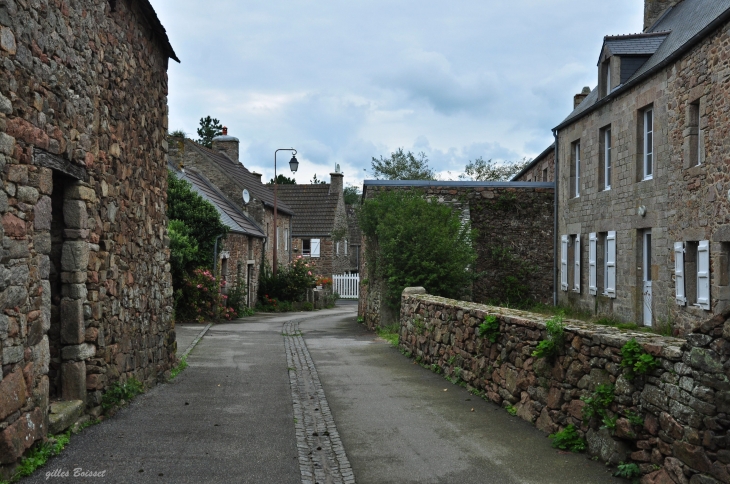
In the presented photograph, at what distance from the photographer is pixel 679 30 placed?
16953mm

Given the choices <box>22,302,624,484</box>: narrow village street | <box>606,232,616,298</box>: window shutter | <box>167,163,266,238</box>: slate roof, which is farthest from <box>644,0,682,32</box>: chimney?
<box>167,163,266,238</box>: slate roof

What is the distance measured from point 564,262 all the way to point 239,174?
19.8 m

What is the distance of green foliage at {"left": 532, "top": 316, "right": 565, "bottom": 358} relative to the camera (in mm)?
7051

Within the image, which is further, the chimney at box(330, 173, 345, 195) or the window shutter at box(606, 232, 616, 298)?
the chimney at box(330, 173, 345, 195)

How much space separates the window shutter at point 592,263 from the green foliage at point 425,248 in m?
3.05

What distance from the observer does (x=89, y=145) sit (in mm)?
7273

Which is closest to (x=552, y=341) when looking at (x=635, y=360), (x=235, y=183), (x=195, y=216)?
(x=635, y=360)

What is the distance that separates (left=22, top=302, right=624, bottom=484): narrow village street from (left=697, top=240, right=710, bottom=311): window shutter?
5.45 metres

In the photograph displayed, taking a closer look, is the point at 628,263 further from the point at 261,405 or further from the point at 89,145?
the point at 89,145

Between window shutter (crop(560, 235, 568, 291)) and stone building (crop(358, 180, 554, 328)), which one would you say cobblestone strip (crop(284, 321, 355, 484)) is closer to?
stone building (crop(358, 180, 554, 328))

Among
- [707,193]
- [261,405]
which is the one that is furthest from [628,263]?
[261,405]

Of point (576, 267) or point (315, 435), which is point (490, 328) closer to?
point (315, 435)

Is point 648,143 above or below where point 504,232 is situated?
above

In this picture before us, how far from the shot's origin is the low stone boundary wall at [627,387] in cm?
468
